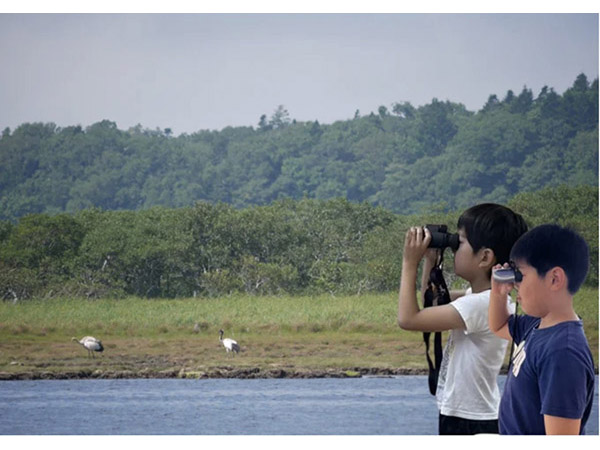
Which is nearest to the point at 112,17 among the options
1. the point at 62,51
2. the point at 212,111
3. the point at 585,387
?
the point at 62,51

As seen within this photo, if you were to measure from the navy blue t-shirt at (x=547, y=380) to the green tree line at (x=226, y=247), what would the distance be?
16.9 feet

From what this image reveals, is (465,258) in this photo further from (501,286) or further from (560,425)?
(560,425)

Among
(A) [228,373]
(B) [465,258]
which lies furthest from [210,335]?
(B) [465,258]

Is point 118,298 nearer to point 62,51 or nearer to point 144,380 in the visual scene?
point 144,380

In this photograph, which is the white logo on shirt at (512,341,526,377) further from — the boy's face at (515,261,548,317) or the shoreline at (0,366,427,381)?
the shoreline at (0,366,427,381)

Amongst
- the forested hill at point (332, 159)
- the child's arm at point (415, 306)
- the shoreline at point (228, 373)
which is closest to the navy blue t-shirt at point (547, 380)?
the child's arm at point (415, 306)

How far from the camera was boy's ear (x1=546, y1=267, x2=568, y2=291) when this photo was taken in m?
1.35

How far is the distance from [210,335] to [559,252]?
5171 millimetres

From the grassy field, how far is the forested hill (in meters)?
0.67

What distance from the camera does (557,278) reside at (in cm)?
135

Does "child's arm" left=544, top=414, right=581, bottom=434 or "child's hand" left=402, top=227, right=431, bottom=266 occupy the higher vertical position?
"child's hand" left=402, top=227, right=431, bottom=266

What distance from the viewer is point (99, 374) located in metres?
6.33

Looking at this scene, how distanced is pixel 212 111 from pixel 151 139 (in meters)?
0.46

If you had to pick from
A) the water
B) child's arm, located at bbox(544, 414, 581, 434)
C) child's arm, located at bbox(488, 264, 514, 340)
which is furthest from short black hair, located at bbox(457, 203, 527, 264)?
the water
